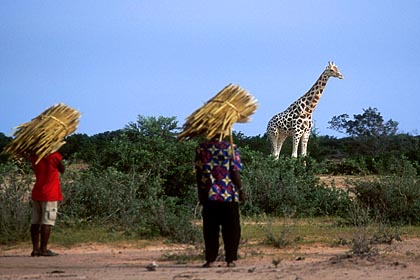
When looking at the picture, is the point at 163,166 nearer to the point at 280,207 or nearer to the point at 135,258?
the point at 280,207

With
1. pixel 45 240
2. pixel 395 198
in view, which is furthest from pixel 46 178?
pixel 395 198

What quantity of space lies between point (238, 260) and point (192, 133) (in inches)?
62.7

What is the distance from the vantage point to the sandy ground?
784 centimetres

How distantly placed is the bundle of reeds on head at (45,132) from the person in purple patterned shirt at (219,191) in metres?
2.09

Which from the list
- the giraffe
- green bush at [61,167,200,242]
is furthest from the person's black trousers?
the giraffe

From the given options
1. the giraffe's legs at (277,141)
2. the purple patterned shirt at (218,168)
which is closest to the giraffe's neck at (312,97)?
the giraffe's legs at (277,141)

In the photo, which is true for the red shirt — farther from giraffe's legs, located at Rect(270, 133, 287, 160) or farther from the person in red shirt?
giraffe's legs, located at Rect(270, 133, 287, 160)

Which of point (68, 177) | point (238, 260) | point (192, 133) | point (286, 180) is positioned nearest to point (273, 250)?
point (238, 260)

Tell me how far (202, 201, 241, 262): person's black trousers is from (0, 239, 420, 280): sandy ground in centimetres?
19

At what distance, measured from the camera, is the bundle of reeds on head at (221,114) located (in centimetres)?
862

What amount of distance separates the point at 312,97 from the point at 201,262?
14170 mm

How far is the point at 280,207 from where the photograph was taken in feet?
49.6

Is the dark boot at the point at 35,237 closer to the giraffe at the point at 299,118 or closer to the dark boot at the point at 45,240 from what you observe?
the dark boot at the point at 45,240

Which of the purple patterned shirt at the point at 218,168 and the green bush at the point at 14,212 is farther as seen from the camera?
the green bush at the point at 14,212
